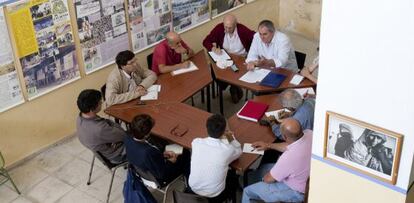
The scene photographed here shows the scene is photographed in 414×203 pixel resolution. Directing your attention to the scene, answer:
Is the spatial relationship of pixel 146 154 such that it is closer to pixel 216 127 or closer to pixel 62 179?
pixel 216 127

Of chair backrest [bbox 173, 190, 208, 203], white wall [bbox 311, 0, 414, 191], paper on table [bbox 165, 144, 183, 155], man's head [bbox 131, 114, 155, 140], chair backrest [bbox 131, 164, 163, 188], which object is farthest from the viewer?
paper on table [bbox 165, 144, 183, 155]

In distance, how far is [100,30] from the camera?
20.8 ft

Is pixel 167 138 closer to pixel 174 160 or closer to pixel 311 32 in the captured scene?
pixel 174 160

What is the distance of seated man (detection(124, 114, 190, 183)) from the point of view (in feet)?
15.1

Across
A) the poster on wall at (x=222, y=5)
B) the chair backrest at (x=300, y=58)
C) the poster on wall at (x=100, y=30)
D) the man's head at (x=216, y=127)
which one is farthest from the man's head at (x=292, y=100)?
the poster on wall at (x=222, y=5)

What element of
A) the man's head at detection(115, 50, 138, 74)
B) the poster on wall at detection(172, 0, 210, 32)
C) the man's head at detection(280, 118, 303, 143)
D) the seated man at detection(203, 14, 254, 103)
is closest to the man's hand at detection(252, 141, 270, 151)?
the man's head at detection(280, 118, 303, 143)

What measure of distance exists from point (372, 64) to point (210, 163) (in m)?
1.82

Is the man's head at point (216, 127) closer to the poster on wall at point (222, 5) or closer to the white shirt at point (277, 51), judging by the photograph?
the white shirt at point (277, 51)

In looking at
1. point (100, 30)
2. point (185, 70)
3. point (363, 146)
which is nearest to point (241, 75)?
point (185, 70)

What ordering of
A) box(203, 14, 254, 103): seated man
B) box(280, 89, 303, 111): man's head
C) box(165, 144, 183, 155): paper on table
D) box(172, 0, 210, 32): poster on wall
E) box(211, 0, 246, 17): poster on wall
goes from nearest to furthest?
box(165, 144, 183, 155): paper on table → box(280, 89, 303, 111): man's head → box(203, 14, 254, 103): seated man → box(172, 0, 210, 32): poster on wall → box(211, 0, 246, 17): poster on wall

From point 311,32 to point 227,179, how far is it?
4.93 meters

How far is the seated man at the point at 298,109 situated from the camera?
16.2 feet

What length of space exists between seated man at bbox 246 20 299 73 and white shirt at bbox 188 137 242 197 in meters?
1.91

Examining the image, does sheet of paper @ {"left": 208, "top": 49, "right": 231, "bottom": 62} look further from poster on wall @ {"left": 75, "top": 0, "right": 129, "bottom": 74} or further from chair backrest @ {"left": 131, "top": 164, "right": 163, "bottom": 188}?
chair backrest @ {"left": 131, "top": 164, "right": 163, "bottom": 188}
